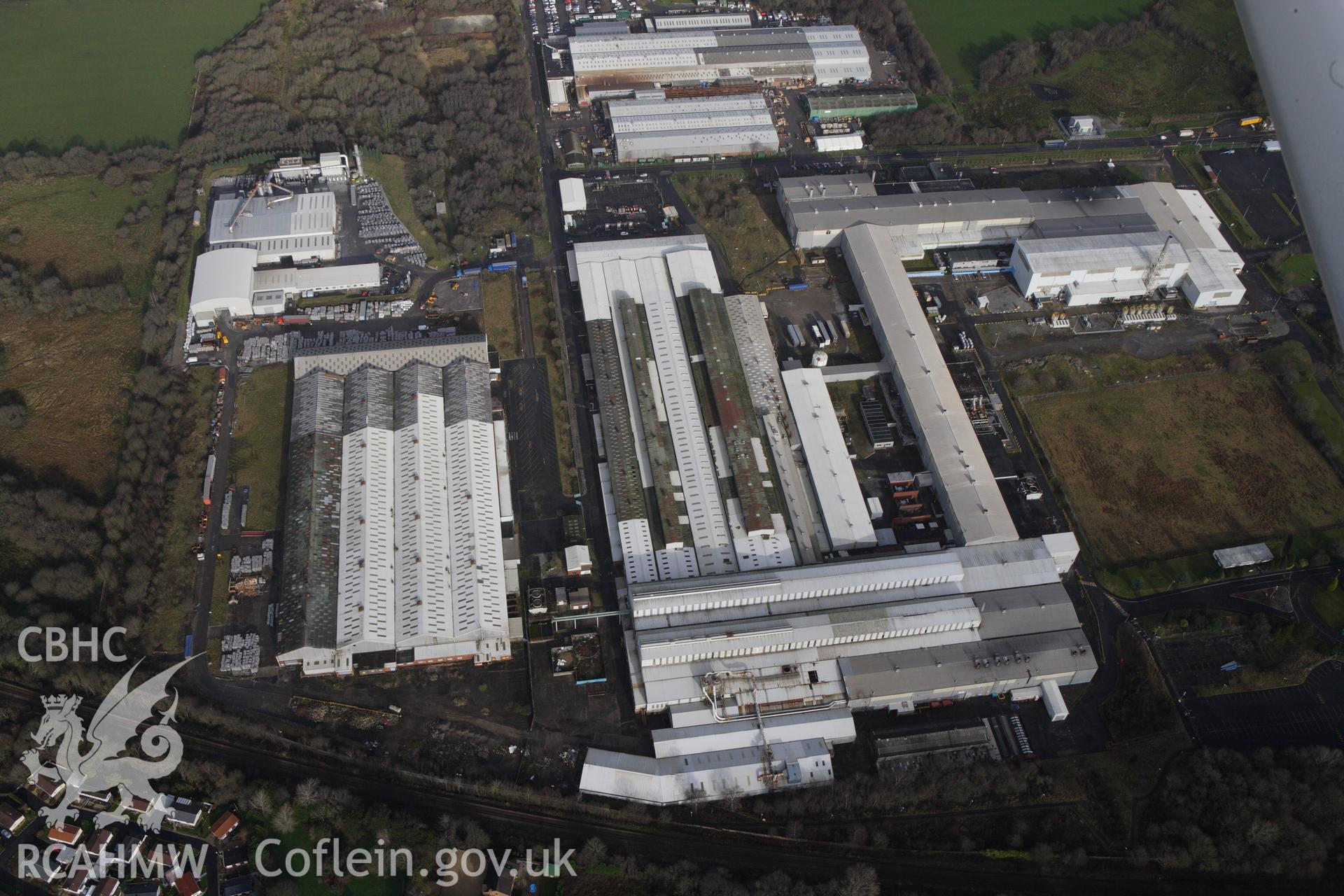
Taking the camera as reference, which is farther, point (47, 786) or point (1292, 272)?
point (1292, 272)

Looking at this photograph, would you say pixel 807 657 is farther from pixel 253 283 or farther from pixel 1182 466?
pixel 253 283

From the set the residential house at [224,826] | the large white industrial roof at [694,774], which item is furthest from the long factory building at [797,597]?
the residential house at [224,826]

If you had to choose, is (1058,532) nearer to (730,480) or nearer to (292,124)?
(730,480)

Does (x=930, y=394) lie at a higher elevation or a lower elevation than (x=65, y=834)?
higher

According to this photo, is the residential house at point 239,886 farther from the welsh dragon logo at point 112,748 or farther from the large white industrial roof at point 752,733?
the large white industrial roof at point 752,733

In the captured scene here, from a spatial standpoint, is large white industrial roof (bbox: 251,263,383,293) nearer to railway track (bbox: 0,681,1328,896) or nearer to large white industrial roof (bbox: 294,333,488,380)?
large white industrial roof (bbox: 294,333,488,380)

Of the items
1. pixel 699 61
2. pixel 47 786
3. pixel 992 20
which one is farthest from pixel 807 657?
pixel 992 20

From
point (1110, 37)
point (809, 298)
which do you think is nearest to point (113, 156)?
point (809, 298)

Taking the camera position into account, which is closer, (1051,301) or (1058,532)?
(1058,532)
